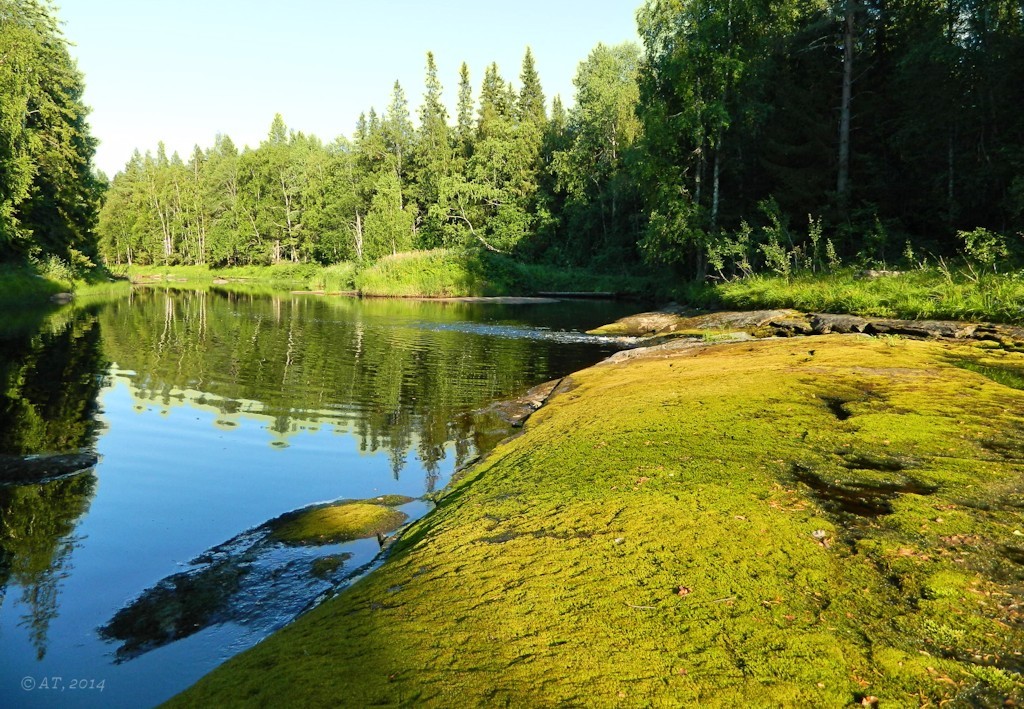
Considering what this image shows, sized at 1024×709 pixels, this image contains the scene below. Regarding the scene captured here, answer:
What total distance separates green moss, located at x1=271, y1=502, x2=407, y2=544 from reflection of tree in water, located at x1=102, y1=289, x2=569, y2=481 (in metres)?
1.57

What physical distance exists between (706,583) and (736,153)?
37.8 metres

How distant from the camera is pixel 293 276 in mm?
81438

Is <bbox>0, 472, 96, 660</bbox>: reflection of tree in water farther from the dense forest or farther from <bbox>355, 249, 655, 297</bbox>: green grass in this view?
<bbox>355, 249, 655, 297</bbox>: green grass

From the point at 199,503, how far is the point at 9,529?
2173 mm

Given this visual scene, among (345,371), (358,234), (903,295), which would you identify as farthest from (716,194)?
A: (358,234)

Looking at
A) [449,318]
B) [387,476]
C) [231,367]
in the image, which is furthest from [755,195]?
[387,476]

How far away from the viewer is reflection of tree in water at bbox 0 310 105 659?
6.61 m

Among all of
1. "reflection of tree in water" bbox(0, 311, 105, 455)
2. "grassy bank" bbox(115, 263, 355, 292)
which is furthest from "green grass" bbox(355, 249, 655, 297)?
"reflection of tree in water" bbox(0, 311, 105, 455)

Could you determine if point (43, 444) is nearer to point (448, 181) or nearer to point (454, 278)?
point (454, 278)

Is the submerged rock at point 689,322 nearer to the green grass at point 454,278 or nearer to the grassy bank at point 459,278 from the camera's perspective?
the grassy bank at point 459,278

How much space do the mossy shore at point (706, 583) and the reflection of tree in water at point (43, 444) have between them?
3.77 m

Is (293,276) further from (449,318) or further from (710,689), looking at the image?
(710,689)

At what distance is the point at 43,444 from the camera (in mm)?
11414

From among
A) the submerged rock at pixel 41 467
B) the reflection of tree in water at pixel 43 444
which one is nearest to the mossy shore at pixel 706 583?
the reflection of tree in water at pixel 43 444
